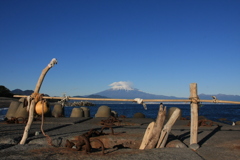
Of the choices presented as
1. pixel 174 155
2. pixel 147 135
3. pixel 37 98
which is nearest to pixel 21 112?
pixel 37 98

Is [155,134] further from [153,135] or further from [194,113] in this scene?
[194,113]

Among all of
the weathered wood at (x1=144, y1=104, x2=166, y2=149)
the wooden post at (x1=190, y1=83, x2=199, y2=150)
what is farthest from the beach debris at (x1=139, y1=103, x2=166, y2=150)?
the wooden post at (x1=190, y1=83, x2=199, y2=150)

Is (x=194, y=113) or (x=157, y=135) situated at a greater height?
(x=194, y=113)

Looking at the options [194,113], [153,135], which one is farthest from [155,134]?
[194,113]

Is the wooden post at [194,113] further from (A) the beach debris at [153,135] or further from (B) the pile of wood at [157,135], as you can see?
(A) the beach debris at [153,135]

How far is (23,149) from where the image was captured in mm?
4098

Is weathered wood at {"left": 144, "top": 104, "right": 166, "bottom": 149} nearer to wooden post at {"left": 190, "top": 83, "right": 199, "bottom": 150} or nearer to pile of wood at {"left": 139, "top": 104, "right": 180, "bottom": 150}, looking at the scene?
pile of wood at {"left": 139, "top": 104, "right": 180, "bottom": 150}

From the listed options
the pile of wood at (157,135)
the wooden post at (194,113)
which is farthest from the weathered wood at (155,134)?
the wooden post at (194,113)

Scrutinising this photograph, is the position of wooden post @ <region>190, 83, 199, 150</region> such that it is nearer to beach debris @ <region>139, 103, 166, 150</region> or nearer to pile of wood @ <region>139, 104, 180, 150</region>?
pile of wood @ <region>139, 104, 180, 150</region>

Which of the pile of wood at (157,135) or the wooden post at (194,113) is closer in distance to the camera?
the pile of wood at (157,135)

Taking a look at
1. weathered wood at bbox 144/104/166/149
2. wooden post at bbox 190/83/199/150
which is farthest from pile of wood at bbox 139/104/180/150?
wooden post at bbox 190/83/199/150

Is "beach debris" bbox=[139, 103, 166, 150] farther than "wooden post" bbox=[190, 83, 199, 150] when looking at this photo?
No

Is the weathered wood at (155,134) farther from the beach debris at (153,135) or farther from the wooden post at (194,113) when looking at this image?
the wooden post at (194,113)

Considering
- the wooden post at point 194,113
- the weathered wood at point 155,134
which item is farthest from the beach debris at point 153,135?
the wooden post at point 194,113
